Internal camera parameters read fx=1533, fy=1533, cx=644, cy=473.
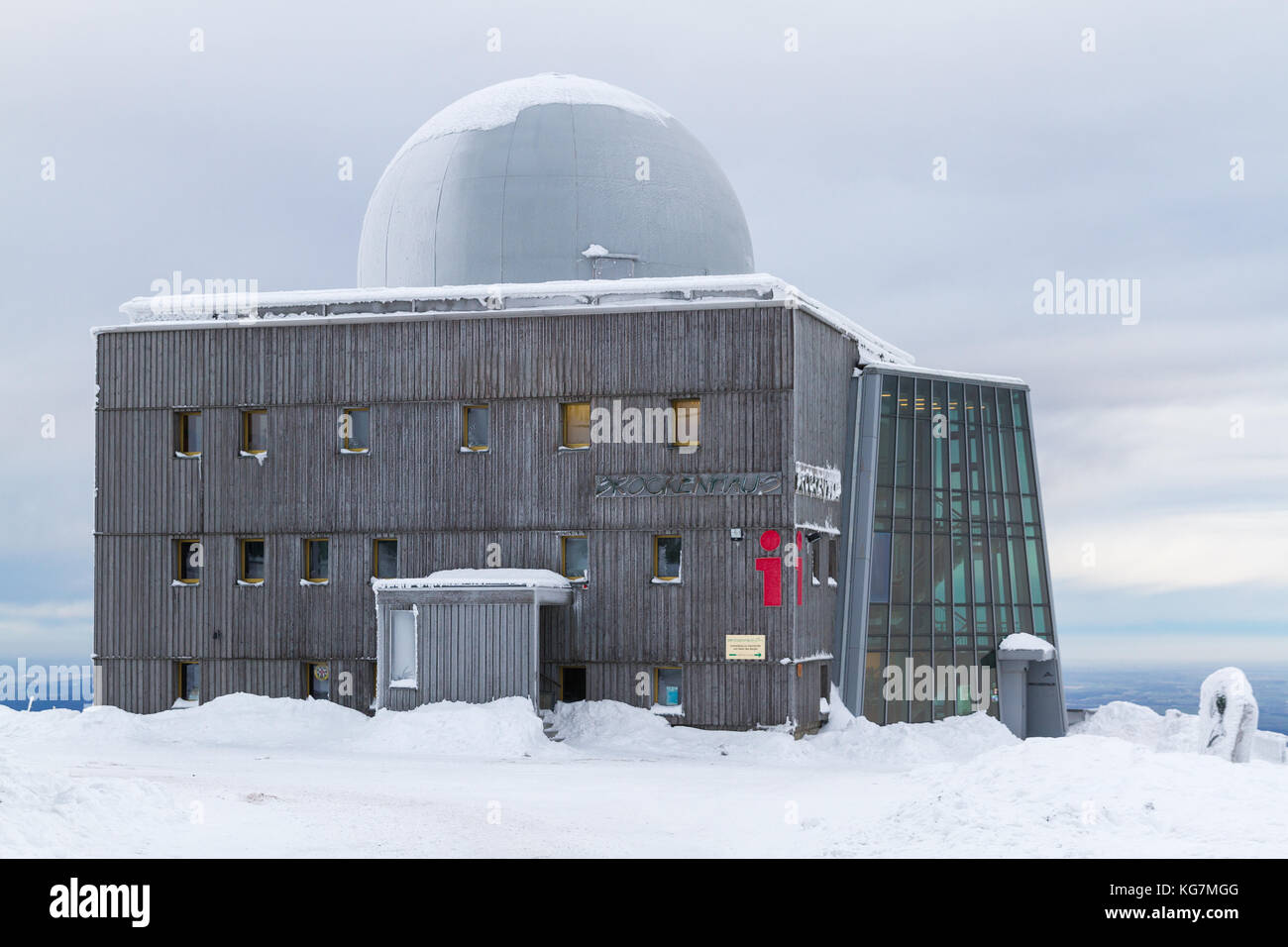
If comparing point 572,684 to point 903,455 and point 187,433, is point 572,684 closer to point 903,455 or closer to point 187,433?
point 903,455

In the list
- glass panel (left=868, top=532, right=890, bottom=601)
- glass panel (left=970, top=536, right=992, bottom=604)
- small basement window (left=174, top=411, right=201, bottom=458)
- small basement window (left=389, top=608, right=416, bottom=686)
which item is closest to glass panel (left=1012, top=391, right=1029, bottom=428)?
glass panel (left=970, top=536, right=992, bottom=604)

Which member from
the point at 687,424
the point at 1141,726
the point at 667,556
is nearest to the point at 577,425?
the point at 687,424

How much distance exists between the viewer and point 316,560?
35469 mm

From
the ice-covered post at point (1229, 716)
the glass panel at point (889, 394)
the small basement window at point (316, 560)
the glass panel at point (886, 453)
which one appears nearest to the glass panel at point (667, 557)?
the glass panel at point (886, 453)

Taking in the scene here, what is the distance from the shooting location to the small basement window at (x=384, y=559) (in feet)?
115

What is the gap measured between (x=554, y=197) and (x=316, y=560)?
10331 mm

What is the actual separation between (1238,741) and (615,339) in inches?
628

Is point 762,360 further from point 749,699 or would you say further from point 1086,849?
point 1086,849

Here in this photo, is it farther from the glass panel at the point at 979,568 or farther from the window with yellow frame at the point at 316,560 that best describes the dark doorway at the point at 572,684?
the glass panel at the point at 979,568

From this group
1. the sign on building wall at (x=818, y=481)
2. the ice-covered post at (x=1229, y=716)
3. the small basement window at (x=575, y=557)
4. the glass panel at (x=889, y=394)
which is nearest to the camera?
the ice-covered post at (x=1229, y=716)

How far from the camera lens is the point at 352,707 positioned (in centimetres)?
3484

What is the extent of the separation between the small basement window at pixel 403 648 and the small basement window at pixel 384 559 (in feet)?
8.18

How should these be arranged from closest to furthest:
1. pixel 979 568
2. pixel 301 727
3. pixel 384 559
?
1. pixel 301 727
2. pixel 384 559
3. pixel 979 568

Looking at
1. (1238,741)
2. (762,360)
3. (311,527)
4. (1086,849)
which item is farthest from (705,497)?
(1086,849)
